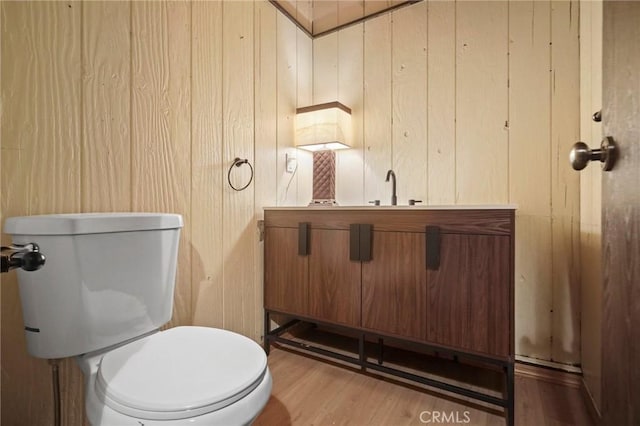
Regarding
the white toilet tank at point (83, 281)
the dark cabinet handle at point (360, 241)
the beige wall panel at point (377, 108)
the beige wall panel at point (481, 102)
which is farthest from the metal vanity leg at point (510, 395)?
the white toilet tank at point (83, 281)

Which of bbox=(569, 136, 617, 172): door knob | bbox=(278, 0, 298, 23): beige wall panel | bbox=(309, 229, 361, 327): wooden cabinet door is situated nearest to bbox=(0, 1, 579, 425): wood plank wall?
bbox=(278, 0, 298, 23): beige wall panel

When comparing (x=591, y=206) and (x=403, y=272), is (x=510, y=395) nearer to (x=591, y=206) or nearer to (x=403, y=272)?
(x=403, y=272)

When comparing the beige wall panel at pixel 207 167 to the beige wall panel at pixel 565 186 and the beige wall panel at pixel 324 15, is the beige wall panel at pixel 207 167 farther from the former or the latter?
the beige wall panel at pixel 565 186

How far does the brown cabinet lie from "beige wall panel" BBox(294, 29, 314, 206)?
49 cm

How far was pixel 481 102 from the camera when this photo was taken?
1706 millimetres

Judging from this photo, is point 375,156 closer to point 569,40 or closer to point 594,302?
point 569,40

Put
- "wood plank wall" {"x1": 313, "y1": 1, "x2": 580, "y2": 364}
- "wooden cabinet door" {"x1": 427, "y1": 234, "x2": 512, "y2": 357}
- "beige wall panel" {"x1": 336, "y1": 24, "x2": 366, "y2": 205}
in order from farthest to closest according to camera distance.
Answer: "beige wall panel" {"x1": 336, "y1": 24, "x2": 366, "y2": 205} → "wood plank wall" {"x1": 313, "y1": 1, "x2": 580, "y2": 364} → "wooden cabinet door" {"x1": 427, "y1": 234, "x2": 512, "y2": 357}

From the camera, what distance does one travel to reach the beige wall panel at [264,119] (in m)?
1.78

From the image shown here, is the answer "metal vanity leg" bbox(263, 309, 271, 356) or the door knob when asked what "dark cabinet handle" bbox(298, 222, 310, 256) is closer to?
"metal vanity leg" bbox(263, 309, 271, 356)

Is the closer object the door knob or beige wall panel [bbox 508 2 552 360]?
the door knob

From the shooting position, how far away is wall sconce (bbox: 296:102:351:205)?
1.95m

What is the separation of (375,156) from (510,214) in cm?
101

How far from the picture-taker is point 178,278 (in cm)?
134

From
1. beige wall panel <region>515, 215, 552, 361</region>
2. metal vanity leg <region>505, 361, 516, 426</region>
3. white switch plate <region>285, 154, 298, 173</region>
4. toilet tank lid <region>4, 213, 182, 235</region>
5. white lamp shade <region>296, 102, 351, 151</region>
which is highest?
white lamp shade <region>296, 102, 351, 151</region>
